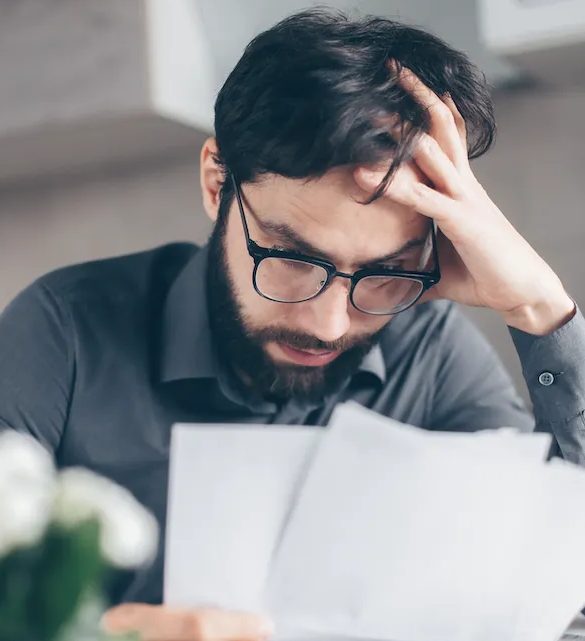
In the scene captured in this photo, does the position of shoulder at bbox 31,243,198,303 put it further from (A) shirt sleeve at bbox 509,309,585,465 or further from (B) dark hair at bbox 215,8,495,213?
(A) shirt sleeve at bbox 509,309,585,465

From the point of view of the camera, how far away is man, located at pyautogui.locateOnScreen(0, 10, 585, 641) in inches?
37.0

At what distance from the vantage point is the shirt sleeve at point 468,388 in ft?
3.93

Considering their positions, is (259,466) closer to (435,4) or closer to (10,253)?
(435,4)

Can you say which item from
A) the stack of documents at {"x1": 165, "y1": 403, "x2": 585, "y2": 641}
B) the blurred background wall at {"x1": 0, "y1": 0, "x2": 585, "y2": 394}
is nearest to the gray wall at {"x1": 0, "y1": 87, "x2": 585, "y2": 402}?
the blurred background wall at {"x1": 0, "y1": 0, "x2": 585, "y2": 394}

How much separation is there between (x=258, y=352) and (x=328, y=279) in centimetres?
16

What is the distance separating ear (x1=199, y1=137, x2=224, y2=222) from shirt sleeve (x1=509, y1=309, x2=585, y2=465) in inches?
14.8

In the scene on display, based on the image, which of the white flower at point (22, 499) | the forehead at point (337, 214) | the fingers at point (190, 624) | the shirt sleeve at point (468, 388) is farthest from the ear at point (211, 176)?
the white flower at point (22, 499)

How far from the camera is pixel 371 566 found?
832 millimetres

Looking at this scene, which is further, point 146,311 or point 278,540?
point 146,311

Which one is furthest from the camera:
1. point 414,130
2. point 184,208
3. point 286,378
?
point 184,208

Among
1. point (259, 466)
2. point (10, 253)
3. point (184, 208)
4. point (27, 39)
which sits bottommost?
A: point (10, 253)

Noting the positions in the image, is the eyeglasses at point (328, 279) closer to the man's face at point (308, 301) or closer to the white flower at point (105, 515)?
the man's face at point (308, 301)

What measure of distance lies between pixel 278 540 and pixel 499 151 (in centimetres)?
83

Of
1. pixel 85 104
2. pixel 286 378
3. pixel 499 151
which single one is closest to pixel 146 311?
pixel 286 378
